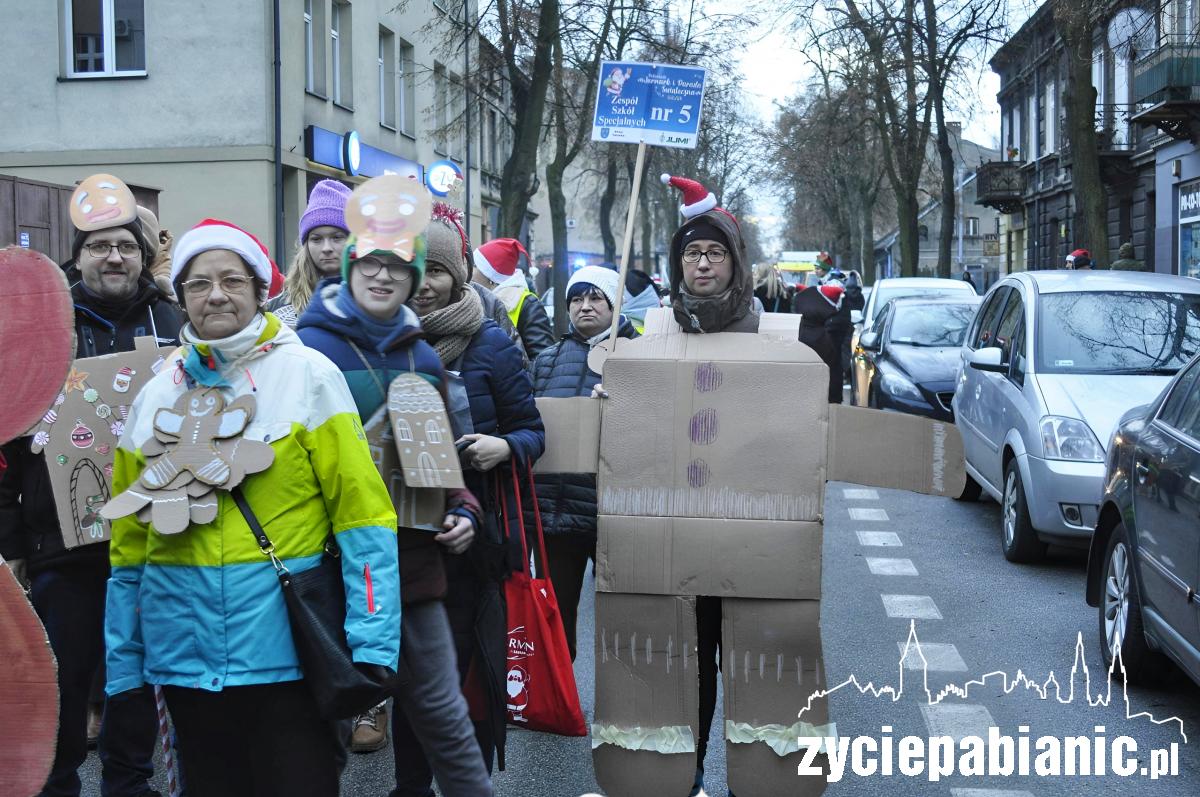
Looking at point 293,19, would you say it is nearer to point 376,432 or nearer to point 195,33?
point 195,33

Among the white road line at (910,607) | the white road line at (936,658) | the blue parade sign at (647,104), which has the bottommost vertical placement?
the white road line at (936,658)

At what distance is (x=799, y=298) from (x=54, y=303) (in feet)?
40.1

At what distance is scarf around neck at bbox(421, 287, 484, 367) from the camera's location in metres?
3.99

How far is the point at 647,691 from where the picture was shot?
12.7ft

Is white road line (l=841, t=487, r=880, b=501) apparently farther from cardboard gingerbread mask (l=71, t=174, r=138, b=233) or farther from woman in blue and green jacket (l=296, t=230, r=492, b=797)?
woman in blue and green jacket (l=296, t=230, r=492, b=797)

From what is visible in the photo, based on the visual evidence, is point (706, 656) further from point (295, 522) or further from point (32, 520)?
point (32, 520)

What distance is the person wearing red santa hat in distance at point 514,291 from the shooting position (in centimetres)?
707

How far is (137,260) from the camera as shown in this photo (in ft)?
14.9

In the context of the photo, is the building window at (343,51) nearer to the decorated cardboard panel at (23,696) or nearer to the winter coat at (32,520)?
the winter coat at (32,520)

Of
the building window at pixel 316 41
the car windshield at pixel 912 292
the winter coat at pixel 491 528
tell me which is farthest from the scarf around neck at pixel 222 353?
the building window at pixel 316 41

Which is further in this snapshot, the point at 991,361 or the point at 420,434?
the point at 991,361

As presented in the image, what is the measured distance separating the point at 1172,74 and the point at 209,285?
25.6 m

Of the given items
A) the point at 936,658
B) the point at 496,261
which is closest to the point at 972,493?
the point at 936,658

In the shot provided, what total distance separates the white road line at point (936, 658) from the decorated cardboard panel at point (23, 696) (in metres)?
4.30
